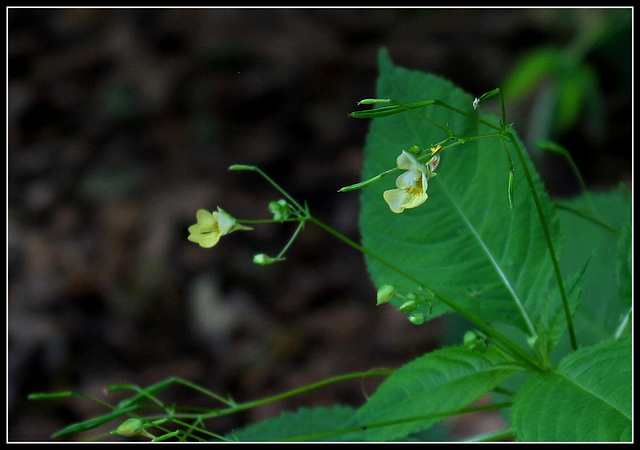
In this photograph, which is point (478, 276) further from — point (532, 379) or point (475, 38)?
point (475, 38)

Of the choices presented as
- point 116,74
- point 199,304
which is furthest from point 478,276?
point 116,74

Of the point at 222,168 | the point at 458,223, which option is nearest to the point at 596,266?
the point at 458,223

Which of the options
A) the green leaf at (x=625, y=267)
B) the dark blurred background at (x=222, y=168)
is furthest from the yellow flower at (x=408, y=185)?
the dark blurred background at (x=222, y=168)

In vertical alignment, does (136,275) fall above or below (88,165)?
below

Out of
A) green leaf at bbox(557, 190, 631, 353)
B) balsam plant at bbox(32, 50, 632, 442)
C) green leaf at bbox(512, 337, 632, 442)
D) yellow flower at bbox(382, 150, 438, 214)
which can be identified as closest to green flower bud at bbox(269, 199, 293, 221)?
balsam plant at bbox(32, 50, 632, 442)

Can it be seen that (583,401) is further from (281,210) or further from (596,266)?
(596,266)

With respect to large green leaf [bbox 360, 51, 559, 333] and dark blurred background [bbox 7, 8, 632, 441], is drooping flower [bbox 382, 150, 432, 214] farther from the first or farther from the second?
dark blurred background [bbox 7, 8, 632, 441]
